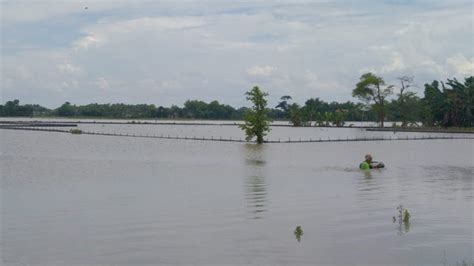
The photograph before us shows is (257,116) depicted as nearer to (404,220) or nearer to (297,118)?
(404,220)

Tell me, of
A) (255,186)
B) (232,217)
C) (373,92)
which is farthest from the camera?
(373,92)

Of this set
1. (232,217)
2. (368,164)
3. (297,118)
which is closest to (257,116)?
(368,164)

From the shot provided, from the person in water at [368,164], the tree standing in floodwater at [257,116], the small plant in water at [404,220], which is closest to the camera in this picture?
the small plant in water at [404,220]

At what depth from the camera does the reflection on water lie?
2108cm

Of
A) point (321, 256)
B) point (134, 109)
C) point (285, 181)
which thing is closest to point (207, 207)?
point (321, 256)

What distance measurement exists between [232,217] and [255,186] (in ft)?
29.8

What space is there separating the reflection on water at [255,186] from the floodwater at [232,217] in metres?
0.07

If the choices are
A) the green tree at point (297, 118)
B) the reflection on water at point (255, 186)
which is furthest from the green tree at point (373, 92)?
the reflection on water at point (255, 186)

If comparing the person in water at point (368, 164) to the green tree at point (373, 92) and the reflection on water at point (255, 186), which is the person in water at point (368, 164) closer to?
the reflection on water at point (255, 186)

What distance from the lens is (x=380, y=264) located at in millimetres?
13977

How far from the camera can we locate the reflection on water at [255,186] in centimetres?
2108

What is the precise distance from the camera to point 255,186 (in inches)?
1120

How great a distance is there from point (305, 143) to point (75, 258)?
6033 centimetres

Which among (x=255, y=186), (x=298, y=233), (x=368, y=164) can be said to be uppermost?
(x=368, y=164)
